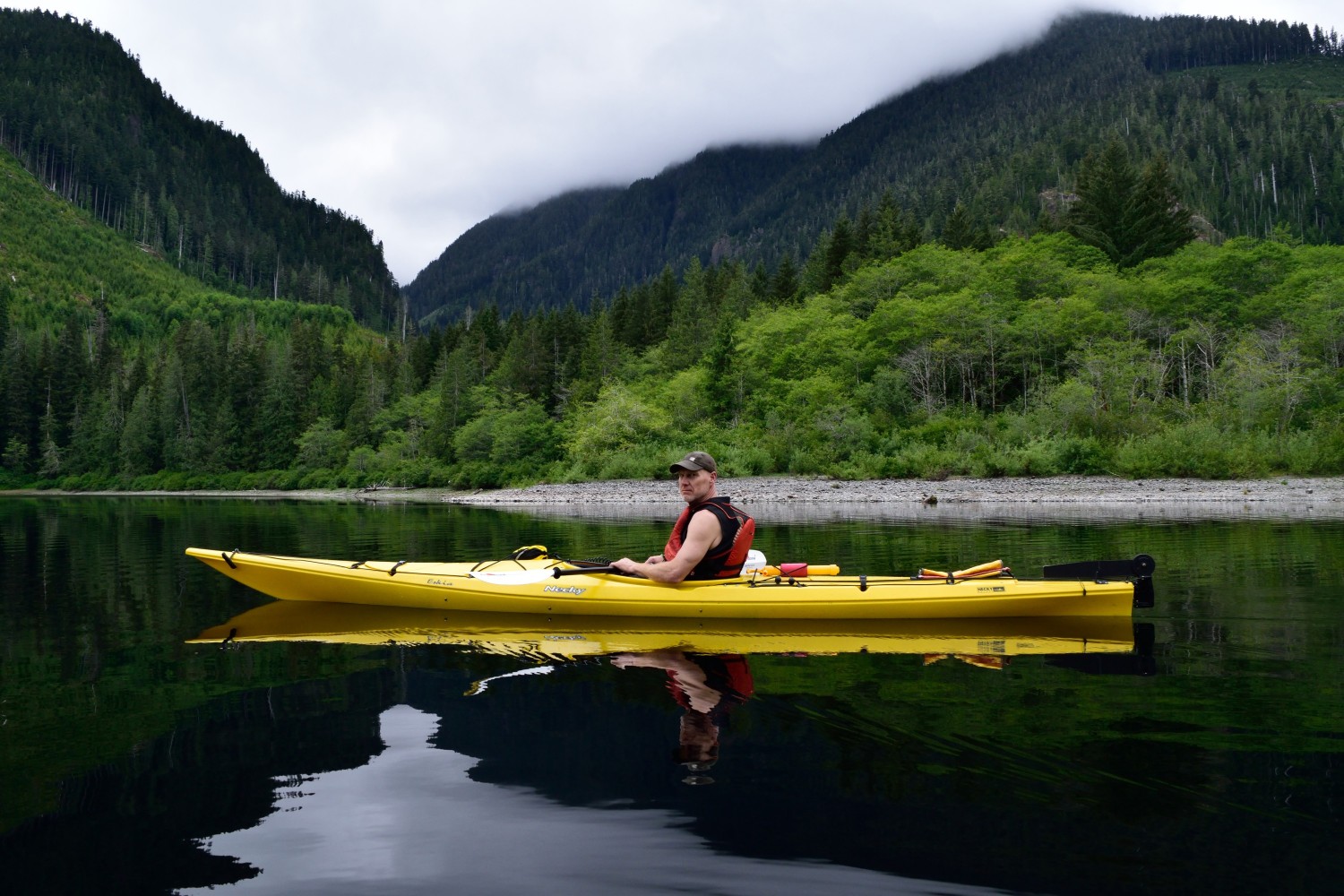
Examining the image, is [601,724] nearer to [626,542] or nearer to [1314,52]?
[626,542]

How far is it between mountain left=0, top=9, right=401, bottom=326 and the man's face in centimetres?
16346

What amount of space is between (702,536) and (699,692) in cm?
237

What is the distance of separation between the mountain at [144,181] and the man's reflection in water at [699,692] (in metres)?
164

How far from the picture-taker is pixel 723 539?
866cm

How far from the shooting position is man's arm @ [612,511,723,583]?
8.45 meters

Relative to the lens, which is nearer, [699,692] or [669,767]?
[669,767]

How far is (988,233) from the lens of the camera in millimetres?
59281

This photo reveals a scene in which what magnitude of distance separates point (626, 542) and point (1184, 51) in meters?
193

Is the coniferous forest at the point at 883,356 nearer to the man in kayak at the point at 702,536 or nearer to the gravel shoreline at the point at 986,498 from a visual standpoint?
the gravel shoreline at the point at 986,498

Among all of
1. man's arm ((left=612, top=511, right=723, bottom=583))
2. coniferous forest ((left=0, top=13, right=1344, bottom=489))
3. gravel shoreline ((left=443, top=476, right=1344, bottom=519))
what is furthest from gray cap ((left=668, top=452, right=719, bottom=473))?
coniferous forest ((left=0, top=13, right=1344, bottom=489))

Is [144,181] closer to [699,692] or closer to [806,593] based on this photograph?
[806,593]

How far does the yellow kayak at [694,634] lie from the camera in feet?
25.8

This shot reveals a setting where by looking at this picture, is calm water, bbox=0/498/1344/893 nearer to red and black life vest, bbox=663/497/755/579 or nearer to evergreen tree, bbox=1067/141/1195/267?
red and black life vest, bbox=663/497/755/579

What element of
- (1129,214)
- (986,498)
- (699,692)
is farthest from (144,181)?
(699,692)
